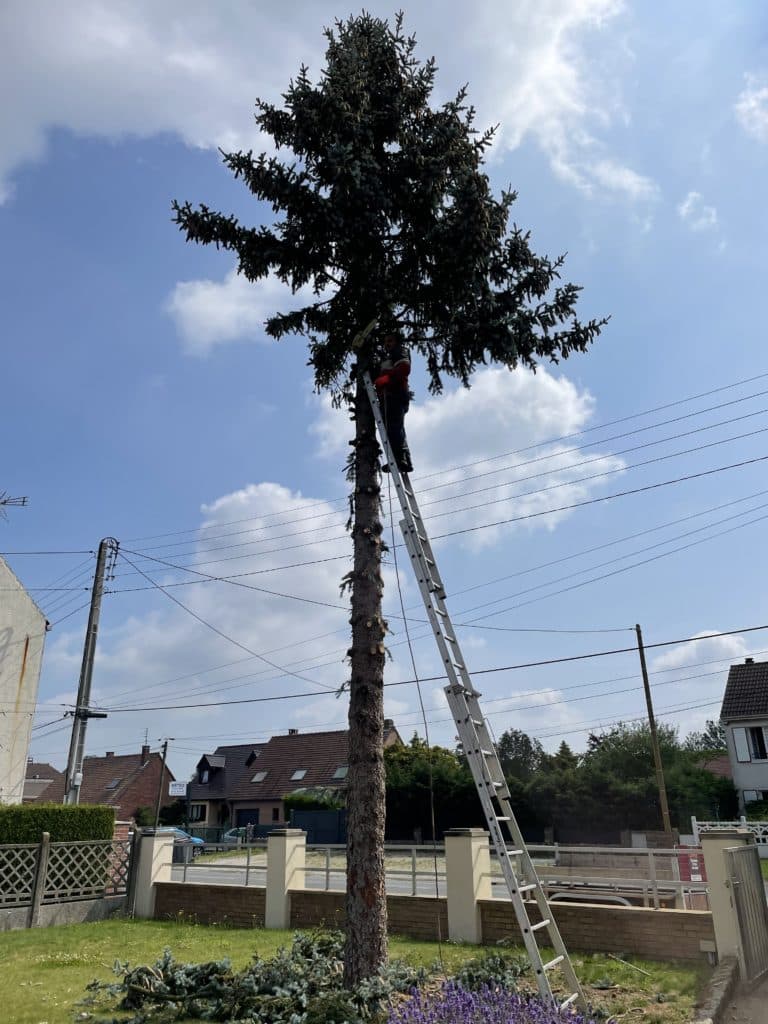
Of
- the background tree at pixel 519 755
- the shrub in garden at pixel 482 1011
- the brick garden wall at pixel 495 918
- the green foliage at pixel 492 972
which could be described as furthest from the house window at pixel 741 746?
the shrub in garden at pixel 482 1011

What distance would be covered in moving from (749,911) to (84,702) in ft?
61.5

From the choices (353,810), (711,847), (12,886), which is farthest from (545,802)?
(353,810)

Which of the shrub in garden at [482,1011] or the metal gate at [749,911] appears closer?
the shrub in garden at [482,1011]

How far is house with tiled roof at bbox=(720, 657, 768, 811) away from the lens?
35562mm

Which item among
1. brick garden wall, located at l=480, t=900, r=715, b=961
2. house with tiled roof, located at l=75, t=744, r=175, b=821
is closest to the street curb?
brick garden wall, located at l=480, t=900, r=715, b=961

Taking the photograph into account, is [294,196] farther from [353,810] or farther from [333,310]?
[353,810]

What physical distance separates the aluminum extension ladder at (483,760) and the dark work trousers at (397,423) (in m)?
0.48

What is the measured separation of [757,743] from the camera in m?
35.9

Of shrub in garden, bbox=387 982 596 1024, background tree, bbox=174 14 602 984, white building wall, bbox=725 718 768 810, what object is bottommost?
shrub in garden, bbox=387 982 596 1024

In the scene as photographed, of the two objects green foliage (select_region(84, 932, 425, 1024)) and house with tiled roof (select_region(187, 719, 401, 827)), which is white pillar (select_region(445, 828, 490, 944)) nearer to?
green foliage (select_region(84, 932, 425, 1024))

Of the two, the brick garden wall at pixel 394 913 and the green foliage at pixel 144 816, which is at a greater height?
the green foliage at pixel 144 816

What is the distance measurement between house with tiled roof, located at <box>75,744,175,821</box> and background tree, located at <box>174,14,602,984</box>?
55362 millimetres

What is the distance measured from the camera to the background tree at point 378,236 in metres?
9.20

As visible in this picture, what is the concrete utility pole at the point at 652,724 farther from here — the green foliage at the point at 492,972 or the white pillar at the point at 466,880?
the green foliage at the point at 492,972
